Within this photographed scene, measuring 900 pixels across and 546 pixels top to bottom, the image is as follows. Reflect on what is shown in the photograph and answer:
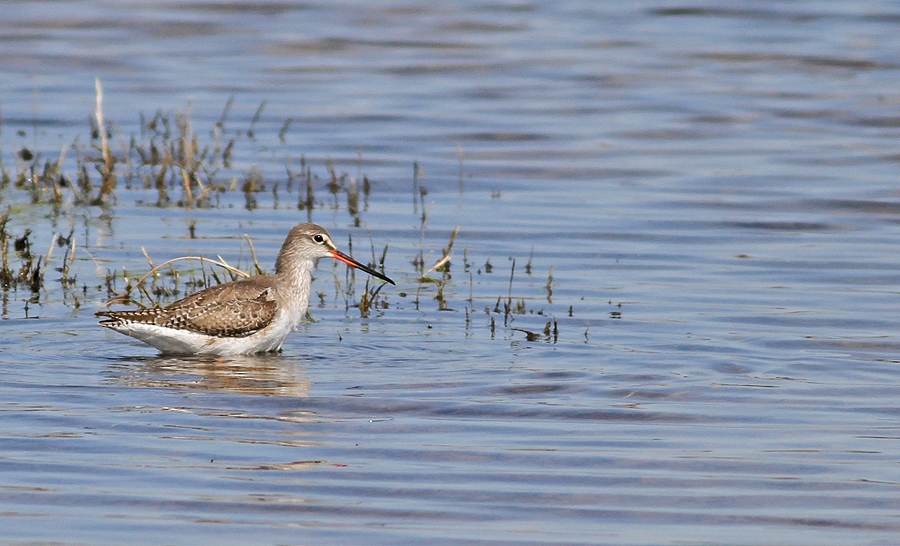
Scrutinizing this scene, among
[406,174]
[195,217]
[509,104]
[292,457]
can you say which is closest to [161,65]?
[509,104]

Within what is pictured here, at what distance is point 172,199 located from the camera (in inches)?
615

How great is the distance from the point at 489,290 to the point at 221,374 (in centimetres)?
314

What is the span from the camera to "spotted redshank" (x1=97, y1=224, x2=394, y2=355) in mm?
10523

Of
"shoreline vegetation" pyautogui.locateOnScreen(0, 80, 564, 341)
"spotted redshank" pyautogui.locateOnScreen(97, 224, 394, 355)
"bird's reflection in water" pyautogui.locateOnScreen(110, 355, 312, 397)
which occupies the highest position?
"shoreline vegetation" pyautogui.locateOnScreen(0, 80, 564, 341)

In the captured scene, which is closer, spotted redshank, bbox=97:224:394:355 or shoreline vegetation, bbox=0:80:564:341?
spotted redshank, bbox=97:224:394:355

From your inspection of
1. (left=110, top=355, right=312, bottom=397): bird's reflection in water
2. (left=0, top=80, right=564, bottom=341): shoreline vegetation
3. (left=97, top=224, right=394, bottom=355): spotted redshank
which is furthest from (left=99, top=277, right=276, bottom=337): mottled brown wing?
(left=0, top=80, right=564, bottom=341): shoreline vegetation

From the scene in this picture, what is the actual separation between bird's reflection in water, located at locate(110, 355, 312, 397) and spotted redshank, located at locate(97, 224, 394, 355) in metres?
0.11

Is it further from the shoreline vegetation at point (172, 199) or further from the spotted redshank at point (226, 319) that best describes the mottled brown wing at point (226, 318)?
the shoreline vegetation at point (172, 199)

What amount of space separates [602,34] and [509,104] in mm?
5803

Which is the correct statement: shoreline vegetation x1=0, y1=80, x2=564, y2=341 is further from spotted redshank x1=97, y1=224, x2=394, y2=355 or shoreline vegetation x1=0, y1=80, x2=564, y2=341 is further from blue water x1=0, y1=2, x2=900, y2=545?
spotted redshank x1=97, y1=224, x2=394, y2=355

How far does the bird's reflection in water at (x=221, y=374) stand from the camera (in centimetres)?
955

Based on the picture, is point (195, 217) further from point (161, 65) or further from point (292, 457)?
point (161, 65)

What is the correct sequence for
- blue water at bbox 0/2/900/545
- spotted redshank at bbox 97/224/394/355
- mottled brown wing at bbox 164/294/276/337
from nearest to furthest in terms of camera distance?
blue water at bbox 0/2/900/545 → spotted redshank at bbox 97/224/394/355 → mottled brown wing at bbox 164/294/276/337

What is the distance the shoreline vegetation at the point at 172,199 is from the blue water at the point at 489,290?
9cm
